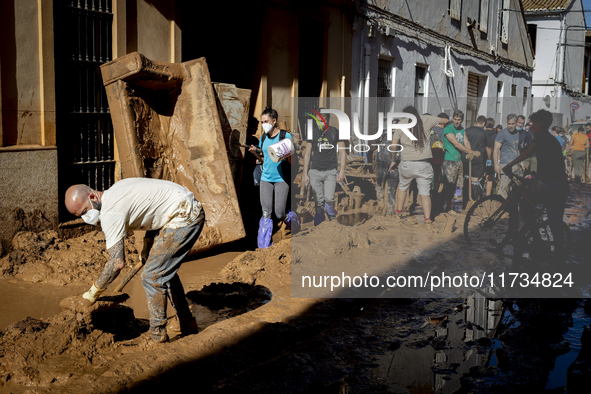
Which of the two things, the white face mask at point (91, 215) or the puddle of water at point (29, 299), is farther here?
the puddle of water at point (29, 299)

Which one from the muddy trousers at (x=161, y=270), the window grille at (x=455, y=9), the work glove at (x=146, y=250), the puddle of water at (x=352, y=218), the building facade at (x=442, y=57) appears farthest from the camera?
the window grille at (x=455, y=9)

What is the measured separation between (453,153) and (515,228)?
2.88m

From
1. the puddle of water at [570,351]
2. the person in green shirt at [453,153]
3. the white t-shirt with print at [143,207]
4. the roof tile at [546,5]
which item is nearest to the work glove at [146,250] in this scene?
the white t-shirt with print at [143,207]

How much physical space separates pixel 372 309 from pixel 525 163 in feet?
11.4

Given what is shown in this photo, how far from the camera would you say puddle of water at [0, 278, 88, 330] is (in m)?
4.72

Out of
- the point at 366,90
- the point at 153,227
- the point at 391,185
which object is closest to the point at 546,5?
the point at 366,90

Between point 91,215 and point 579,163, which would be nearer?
point 91,215

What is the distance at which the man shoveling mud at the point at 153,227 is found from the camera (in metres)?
3.64

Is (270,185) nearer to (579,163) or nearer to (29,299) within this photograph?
(29,299)

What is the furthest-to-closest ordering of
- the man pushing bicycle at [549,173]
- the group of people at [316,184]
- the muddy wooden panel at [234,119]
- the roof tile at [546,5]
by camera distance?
→ 1. the roof tile at [546,5]
2. the muddy wooden panel at [234,119]
3. the man pushing bicycle at [549,173]
4. the group of people at [316,184]

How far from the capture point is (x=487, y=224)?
7352 millimetres

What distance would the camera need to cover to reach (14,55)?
5992 millimetres

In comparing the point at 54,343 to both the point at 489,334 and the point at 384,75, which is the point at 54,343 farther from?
the point at 384,75

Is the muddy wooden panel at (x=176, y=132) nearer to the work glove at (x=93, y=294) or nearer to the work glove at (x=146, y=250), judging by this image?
the work glove at (x=146, y=250)
